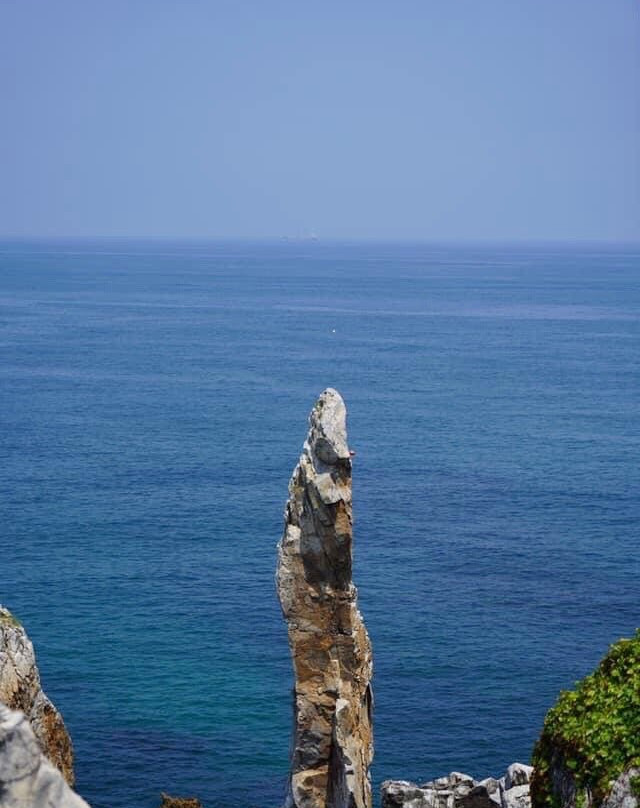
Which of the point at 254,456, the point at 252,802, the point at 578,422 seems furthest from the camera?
the point at 578,422

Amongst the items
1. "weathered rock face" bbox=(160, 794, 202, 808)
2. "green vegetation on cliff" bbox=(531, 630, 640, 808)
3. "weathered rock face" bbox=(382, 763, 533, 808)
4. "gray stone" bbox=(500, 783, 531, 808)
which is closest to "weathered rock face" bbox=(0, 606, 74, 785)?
"weathered rock face" bbox=(160, 794, 202, 808)

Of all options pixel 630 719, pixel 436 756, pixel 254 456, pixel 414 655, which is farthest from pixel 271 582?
pixel 630 719

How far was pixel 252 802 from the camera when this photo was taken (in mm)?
58375

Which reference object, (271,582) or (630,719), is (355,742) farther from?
(271,582)

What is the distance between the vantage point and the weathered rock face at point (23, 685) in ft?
133

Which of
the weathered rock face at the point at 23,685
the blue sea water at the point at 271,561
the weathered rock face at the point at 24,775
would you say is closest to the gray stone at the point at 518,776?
the blue sea water at the point at 271,561

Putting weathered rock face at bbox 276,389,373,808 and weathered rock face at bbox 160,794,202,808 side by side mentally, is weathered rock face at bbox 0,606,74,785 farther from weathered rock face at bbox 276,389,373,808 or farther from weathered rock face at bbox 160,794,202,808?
weathered rock face at bbox 160,794,202,808

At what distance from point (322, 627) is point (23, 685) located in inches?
388

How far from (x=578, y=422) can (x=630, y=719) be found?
11449cm

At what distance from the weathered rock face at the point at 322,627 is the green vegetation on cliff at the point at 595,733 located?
7.21 meters

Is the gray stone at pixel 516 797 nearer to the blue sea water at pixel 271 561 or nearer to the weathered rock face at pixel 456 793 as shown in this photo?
the weathered rock face at pixel 456 793

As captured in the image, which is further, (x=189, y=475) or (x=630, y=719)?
(x=189, y=475)

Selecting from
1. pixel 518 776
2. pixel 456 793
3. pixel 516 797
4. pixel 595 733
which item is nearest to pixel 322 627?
pixel 516 797

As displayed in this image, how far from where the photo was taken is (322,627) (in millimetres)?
40188
